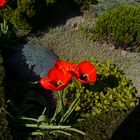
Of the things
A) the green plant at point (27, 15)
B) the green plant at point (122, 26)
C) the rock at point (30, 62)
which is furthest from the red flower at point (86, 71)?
the green plant at point (27, 15)

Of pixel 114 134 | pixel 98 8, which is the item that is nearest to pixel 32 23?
pixel 98 8

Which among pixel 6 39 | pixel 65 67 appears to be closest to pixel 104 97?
pixel 65 67

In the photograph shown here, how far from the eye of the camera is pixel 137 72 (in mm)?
7156

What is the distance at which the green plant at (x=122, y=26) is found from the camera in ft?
24.6

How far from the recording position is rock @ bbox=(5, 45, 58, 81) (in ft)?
22.2

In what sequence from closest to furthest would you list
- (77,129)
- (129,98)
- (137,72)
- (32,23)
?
1. (77,129)
2. (129,98)
3. (137,72)
4. (32,23)

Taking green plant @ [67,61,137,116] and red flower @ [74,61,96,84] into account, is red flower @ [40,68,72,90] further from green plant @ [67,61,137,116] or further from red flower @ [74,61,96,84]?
green plant @ [67,61,137,116]

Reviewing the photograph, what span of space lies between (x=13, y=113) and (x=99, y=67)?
1.33 metres

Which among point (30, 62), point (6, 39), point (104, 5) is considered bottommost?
point (30, 62)

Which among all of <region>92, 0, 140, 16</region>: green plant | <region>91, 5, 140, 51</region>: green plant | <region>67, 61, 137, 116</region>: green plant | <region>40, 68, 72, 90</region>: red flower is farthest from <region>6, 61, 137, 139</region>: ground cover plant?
<region>92, 0, 140, 16</region>: green plant

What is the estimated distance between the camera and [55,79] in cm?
527

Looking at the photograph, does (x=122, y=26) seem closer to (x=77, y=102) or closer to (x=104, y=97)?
(x=104, y=97)

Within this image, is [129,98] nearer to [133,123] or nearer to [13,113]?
[133,123]

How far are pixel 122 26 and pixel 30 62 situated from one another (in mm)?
1511
